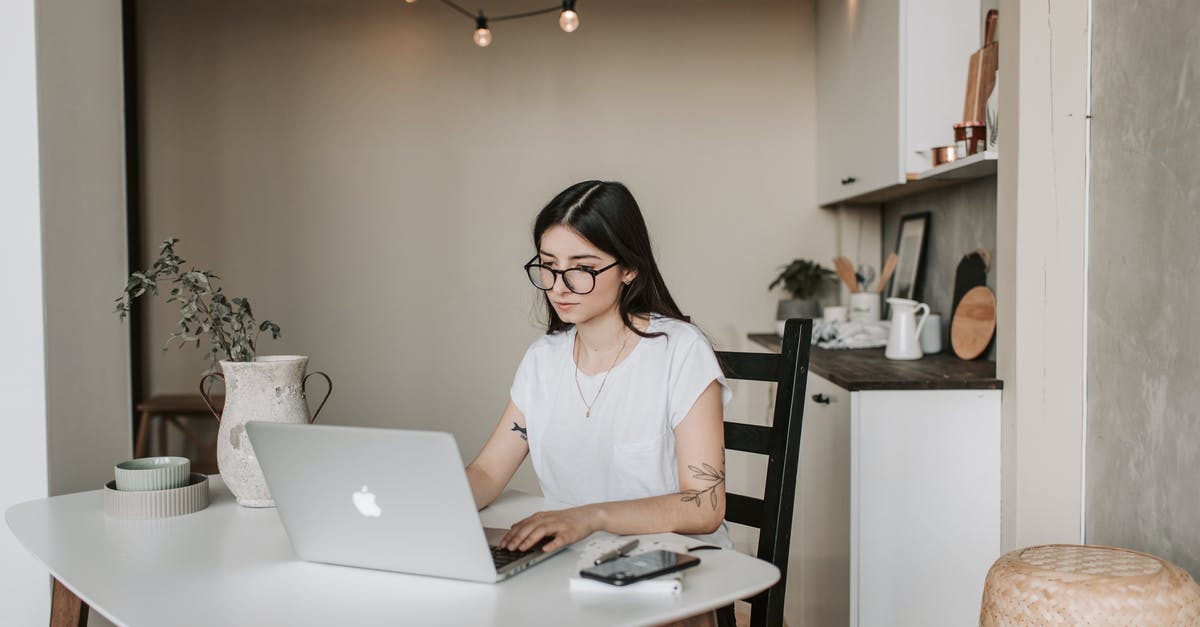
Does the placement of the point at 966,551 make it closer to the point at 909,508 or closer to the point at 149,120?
the point at 909,508

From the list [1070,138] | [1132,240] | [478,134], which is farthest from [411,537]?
[478,134]

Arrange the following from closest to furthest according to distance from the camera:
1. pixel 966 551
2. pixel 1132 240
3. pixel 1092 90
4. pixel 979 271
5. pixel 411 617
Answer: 1. pixel 411 617
2. pixel 1132 240
3. pixel 1092 90
4. pixel 966 551
5. pixel 979 271

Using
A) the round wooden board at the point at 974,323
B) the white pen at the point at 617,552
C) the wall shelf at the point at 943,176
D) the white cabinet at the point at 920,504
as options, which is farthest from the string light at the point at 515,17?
the white pen at the point at 617,552

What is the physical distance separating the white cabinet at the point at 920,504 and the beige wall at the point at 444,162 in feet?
5.66

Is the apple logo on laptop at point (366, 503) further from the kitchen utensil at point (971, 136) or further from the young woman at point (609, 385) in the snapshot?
the kitchen utensil at point (971, 136)

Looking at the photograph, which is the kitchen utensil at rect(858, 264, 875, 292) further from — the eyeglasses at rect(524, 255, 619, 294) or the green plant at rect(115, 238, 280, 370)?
the green plant at rect(115, 238, 280, 370)

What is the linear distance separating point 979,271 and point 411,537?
205 cm

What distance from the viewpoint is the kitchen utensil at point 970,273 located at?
266cm

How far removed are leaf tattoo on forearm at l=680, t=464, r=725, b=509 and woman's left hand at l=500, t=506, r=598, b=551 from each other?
20 centimetres

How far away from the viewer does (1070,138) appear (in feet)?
6.39

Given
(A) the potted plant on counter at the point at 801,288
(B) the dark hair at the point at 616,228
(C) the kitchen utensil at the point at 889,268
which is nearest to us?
(B) the dark hair at the point at 616,228

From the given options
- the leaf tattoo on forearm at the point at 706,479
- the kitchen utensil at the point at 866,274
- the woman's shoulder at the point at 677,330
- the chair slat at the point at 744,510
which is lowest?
the chair slat at the point at 744,510

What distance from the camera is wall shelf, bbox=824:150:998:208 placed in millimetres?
2355

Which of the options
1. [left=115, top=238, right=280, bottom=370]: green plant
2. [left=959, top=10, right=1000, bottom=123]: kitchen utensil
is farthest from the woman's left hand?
[left=959, top=10, right=1000, bottom=123]: kitchen utensil
